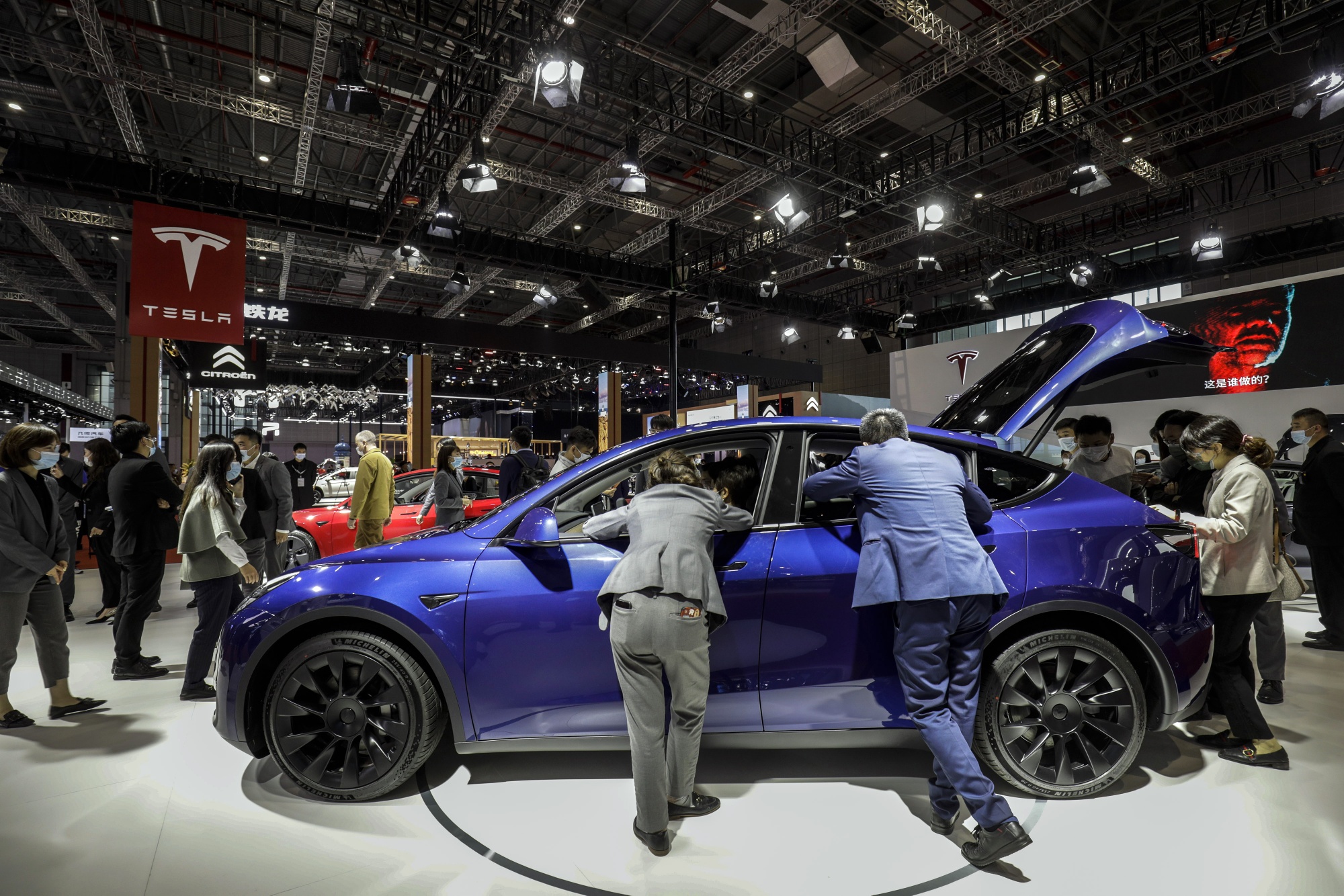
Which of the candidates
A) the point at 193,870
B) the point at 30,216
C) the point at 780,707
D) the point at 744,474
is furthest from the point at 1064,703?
the point at 30,216

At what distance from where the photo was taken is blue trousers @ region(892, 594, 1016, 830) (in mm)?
2045

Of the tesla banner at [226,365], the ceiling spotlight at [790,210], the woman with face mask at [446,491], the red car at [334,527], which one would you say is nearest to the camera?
the woman with face mask at [446,491]

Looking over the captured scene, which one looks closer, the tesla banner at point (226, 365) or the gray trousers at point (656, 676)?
the gray trousers at point (656, 676)

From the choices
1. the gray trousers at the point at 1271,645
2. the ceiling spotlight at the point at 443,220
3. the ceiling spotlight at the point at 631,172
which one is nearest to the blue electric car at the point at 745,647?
the gray trousers at the point at 1271,645

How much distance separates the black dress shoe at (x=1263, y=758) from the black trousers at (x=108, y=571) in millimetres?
7099

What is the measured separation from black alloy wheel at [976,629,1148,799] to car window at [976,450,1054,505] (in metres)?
0.52

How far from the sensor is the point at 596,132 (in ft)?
30.0

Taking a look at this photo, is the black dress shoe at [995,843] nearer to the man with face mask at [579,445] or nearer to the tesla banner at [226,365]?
the man with face mask at [579,445]

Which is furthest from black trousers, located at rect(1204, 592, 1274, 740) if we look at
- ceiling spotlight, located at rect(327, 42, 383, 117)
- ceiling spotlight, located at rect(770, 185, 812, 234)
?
ceiling spotlight, located at rect(770, 185, 812, 234)

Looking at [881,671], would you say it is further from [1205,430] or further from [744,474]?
[1205,430]

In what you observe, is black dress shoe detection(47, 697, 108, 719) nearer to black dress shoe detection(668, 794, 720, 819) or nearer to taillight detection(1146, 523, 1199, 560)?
black dress shoe detection(668, 794, 720, 819)

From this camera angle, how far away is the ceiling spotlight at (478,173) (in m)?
7.77

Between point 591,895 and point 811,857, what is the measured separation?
0.71 m

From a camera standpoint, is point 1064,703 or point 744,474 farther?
point 744,474
